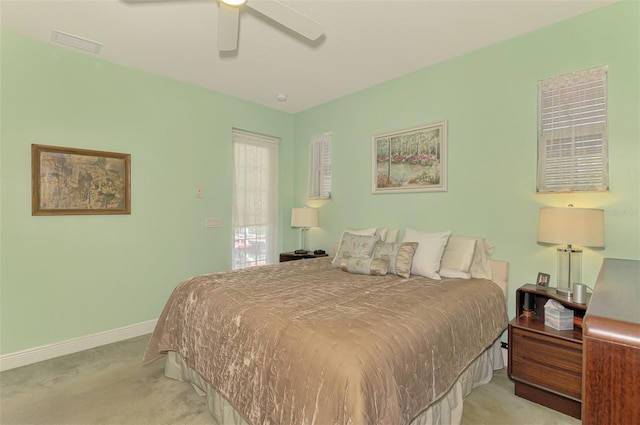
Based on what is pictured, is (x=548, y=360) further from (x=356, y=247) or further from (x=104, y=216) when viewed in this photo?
(x=104, y=216)

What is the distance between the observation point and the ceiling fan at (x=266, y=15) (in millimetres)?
1772

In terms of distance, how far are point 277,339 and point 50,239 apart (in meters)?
2.60

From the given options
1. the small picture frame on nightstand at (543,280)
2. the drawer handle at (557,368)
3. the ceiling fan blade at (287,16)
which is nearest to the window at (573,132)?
the small picture frame on nightstand at (543,280)

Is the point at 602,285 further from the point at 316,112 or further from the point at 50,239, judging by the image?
the point at 316,112

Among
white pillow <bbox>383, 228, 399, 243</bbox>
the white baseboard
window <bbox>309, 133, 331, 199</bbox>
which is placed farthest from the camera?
window <bbox>309, 133, 331, 199</bbox>

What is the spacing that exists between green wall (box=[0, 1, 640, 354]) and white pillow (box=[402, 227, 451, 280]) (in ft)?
1.18

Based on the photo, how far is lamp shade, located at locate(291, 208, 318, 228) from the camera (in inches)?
164

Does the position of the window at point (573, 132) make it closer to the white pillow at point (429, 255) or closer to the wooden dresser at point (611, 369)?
the white pillow at point (429, 255)

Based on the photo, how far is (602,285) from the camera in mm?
815

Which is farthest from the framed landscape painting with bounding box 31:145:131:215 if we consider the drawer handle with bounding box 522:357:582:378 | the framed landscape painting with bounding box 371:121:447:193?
the drawer handle with bounding box 522:357:582:378

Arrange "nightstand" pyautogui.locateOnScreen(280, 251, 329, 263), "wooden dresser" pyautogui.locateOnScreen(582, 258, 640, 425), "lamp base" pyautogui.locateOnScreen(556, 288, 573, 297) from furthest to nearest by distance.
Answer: "nightstand" pyautogui.locateOnScreen(280, 251, 329, 263) < "lamp base" pyautogui.locateOnScreen(556, 288, 573, 297) < "wooden dresser" pyautogui.locateOnScreen(582, 258, 640, 425)

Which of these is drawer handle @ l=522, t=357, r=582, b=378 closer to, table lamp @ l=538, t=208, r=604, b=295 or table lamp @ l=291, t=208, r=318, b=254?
table lamp @ l=538, t=208, r=604, b=295

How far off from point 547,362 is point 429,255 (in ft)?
3.45

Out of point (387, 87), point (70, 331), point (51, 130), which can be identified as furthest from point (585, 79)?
point (70, 331)
